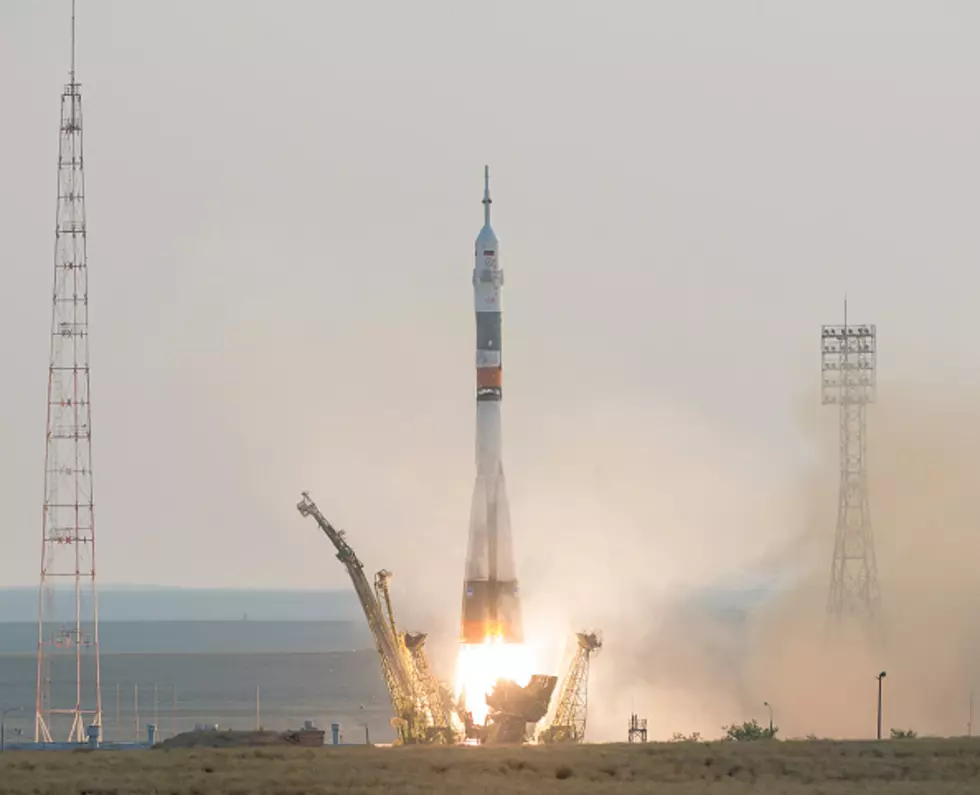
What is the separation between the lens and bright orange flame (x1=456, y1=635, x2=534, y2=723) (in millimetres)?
133375

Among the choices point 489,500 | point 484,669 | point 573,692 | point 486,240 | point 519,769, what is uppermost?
point 486,240

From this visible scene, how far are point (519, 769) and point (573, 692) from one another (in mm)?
32573

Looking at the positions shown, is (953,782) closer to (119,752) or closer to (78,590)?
(119,752)

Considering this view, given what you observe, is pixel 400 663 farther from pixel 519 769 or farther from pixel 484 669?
pixel 519 769

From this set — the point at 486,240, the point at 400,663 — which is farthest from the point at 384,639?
the point at 486,240

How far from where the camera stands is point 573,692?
13475 centimetres

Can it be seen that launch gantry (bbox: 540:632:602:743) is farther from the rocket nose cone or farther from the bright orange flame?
the rocket nose cone

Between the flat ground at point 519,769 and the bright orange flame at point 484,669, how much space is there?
62.4 ft

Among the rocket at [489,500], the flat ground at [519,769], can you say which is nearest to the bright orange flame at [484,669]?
the rocket at [489,500]

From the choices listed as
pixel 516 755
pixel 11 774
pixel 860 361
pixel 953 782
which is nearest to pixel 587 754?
pixel 516 755

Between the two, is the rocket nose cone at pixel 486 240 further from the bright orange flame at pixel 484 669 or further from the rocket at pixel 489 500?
the bright orange flame at pixel 484 669

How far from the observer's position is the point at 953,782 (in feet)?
321

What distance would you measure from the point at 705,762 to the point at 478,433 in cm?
3236

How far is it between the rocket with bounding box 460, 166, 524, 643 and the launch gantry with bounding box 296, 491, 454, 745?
11.2ft
